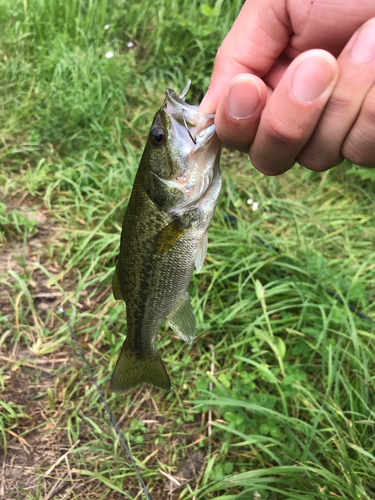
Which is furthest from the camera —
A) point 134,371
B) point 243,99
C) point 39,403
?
point 39,403

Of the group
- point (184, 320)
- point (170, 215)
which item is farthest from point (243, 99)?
point (184, 320)

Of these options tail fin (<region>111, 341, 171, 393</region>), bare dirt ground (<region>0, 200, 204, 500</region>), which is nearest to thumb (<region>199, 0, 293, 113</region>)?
tail fin (<region>111, 341, 171, 393</region>)

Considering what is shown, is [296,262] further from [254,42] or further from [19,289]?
[19,289]

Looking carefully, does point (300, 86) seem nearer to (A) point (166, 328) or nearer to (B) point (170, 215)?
(B) point (170, 215)

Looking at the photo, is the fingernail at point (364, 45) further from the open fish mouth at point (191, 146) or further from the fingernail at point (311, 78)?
the open fish mouth at point (191, 146)

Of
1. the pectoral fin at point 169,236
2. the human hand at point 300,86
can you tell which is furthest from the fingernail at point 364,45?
the pectoral fin at point 169,236

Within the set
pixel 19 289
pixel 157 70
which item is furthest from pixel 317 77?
pixel 157 70
